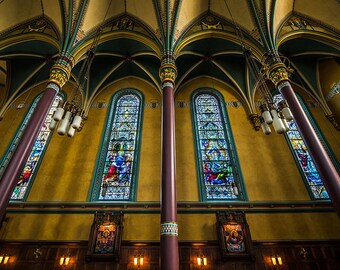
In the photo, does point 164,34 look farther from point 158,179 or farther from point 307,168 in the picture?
point 307,168

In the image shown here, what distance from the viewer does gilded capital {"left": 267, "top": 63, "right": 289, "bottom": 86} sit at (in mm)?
7645

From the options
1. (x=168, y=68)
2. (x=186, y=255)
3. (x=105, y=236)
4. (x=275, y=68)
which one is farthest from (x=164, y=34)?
(x=186, y=255)

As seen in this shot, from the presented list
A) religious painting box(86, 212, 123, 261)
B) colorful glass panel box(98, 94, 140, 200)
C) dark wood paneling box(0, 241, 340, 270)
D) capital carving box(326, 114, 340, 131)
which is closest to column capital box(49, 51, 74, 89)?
colorful glass panel box(98, 94, 140, 200)

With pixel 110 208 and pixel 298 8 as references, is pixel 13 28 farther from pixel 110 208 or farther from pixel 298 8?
pixel 298 8

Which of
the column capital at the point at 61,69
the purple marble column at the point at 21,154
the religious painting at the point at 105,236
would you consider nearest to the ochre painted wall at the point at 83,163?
the religious painting at the point at 105,236

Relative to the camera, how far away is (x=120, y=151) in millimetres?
9234

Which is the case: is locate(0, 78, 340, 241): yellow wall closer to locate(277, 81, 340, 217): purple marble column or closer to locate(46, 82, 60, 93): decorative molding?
locate(277, 81, 340, 217): purple marble column

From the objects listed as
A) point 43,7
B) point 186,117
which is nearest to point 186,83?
point 186,117

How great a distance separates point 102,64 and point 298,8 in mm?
9139

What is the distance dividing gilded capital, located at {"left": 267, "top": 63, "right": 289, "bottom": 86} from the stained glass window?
2.98 m

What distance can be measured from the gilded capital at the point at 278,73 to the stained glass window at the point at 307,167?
2978 mm

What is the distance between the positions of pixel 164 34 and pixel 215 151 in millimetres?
5079

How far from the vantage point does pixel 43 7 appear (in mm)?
9430

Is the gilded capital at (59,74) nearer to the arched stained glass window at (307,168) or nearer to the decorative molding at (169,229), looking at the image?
the decorative molding at (169,229)
